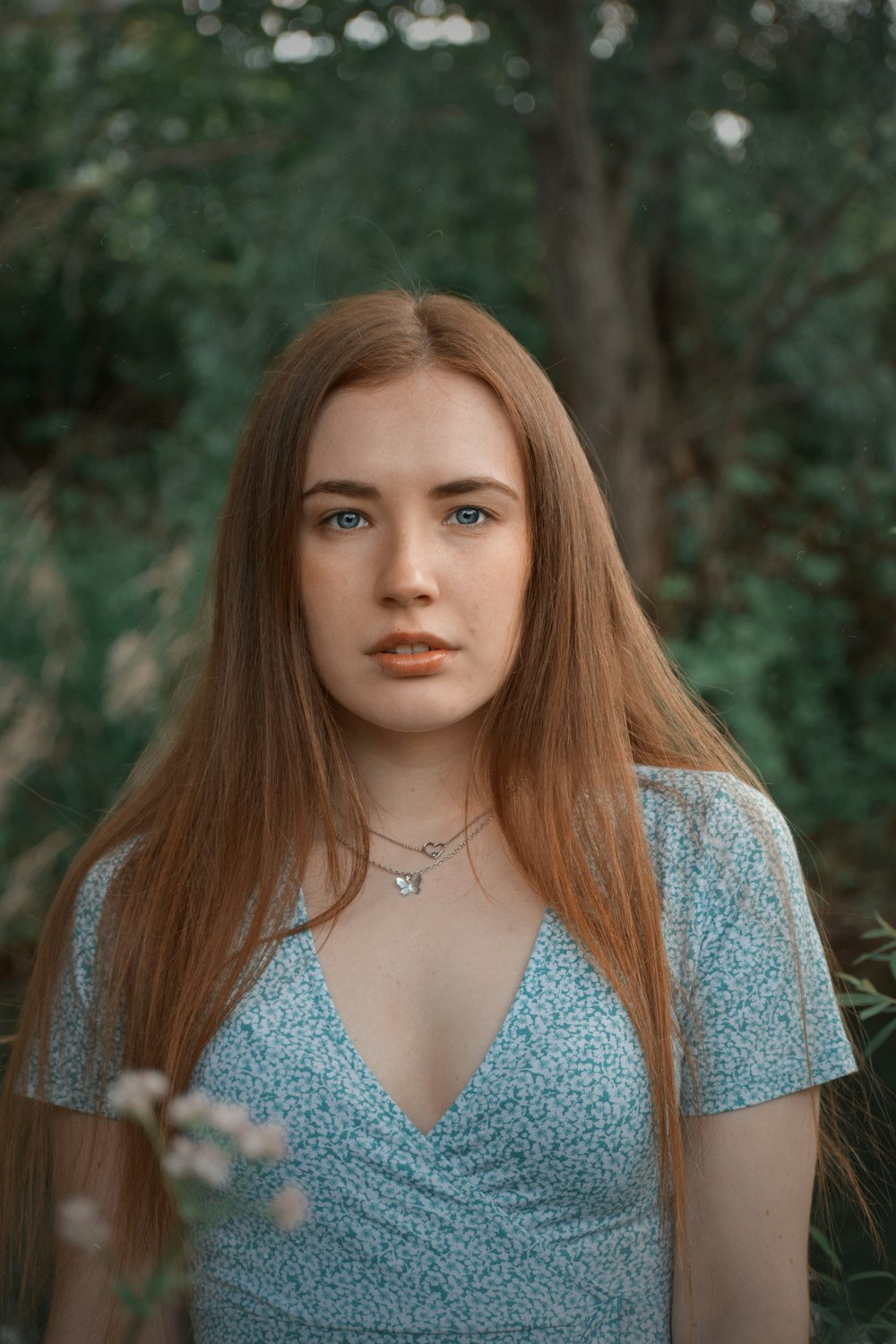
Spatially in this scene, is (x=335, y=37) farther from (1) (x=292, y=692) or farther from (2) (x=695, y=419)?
(1) (x=292, y=692)

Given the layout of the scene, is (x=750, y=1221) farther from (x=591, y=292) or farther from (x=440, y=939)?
(x=591, y=292)

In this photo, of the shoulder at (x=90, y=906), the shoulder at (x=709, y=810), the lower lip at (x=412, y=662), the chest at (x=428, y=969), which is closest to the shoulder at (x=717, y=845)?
the shoulder at (x=709, y=810)

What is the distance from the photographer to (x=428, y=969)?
1.25m

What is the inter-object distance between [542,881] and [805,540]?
318 cm

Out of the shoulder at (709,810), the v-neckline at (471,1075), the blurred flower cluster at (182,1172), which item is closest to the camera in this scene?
the blurred flower cluster at (182,1172)

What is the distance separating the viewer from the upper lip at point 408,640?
3.97 feet

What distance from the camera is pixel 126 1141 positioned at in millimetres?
1292

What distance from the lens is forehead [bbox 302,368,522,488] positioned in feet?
4.03

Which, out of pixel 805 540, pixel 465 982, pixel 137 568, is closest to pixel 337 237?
pixel 137 568

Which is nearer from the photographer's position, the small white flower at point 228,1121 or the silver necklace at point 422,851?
the small white flower at point 228,1121

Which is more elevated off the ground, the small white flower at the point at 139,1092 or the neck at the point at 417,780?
the neck at the point at 417,780

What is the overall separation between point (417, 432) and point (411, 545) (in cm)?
11

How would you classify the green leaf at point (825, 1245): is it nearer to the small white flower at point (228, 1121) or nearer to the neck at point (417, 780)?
the neck at point (417, 780)

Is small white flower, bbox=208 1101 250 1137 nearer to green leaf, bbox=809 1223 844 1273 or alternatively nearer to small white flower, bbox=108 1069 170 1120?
small white flower, bbox=108 1069 170 1120
